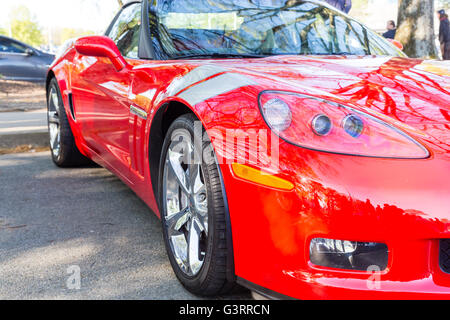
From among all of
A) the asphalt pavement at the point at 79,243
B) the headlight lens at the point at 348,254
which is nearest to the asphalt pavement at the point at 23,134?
the asphalt pavement at the point at 79,243

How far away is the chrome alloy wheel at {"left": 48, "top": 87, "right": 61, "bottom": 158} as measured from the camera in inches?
172

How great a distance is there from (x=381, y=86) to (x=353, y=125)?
0.37m

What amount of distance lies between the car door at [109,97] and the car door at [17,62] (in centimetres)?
927

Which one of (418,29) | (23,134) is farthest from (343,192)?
(418,29)

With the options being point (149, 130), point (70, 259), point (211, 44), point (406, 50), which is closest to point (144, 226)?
point (70, 259)

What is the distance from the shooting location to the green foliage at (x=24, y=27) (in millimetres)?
55688

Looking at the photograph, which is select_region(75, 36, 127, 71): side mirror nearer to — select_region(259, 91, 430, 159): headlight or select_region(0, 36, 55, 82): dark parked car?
select_region(259, 91, 430, 159): headlight

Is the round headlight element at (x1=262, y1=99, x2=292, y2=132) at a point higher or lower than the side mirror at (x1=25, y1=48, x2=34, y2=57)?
lower

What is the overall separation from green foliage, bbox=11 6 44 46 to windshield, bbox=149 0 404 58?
5670 cm

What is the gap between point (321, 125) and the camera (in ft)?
5.71

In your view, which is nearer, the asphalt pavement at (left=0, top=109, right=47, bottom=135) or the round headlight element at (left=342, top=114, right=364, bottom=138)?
the round headlight element at (left=342, top=114, right=364, bottom=138)

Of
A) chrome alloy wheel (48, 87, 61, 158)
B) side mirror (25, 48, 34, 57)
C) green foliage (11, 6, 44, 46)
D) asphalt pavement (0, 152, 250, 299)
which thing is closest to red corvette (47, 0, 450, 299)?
asphalt pavement (0, 152, 250, 299)

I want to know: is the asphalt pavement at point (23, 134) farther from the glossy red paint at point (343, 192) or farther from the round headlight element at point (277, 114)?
the round headlight element at point (277, 114)

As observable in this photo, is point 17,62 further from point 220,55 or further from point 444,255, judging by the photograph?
point 444,255
